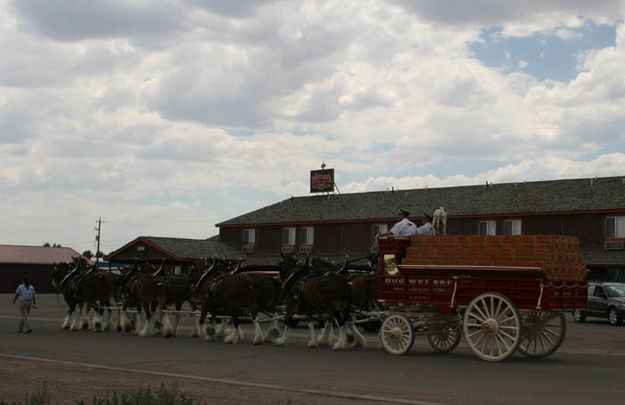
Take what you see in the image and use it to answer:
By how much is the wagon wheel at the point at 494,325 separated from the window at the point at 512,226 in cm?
3668

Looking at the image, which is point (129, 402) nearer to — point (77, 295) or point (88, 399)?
point (88, 399)

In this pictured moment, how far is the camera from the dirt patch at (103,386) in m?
10.8

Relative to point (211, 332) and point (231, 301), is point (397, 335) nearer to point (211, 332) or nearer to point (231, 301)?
point (231, 301)

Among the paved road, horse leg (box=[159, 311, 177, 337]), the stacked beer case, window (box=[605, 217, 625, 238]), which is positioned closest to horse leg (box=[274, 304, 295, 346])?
the paved road

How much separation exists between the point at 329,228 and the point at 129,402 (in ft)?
170

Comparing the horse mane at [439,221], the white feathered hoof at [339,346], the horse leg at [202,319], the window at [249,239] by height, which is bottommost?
the white feathered hoof at [339,346]

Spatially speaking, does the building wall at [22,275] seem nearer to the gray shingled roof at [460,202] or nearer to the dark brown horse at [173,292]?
the gray shingled roof at [460,202]

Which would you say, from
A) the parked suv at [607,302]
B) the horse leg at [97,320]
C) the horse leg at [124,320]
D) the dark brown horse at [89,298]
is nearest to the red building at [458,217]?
the parked suv at [607,302]

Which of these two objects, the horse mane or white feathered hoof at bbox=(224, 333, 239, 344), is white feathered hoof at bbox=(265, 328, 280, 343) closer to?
white feathered hoof at bbox=(224, 333, 239, 344)

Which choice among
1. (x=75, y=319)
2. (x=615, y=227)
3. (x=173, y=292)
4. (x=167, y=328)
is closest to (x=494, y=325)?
(x=167, y=328)

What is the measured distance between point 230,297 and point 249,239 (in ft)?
145

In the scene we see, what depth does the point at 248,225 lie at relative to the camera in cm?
6512

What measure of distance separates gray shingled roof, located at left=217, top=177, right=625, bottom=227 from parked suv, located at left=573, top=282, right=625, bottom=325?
1604 cm

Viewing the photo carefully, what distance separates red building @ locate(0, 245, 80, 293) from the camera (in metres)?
80.9
